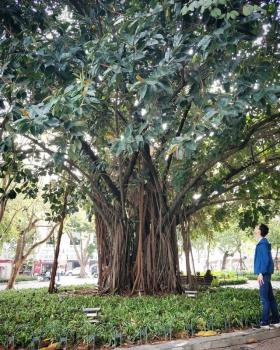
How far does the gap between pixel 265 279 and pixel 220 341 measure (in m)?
1.10

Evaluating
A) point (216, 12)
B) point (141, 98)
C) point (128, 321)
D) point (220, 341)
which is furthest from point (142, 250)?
point (216, 12)

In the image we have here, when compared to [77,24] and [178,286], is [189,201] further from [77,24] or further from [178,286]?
[77,24]

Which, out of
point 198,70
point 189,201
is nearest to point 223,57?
point 198,70

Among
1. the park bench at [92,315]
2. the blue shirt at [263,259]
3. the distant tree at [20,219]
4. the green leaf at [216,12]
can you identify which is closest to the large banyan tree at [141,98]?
the green leaf at [216,12]

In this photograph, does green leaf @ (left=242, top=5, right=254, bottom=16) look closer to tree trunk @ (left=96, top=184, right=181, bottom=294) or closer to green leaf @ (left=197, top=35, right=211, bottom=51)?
green leaf @ (left=197, top=35, right=211, bottom=51)

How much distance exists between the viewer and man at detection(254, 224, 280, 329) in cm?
450

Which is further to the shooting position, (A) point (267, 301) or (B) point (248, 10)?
(A) point (267, 301)

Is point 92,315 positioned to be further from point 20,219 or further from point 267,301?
point 20,219

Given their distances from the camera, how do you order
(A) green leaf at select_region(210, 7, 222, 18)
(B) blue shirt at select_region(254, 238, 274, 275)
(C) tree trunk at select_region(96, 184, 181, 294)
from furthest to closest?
(C) tree trunk at select_region(96, 184, 181, 294) < (B) blue shirt at select_region(254, 238, 274, 275) < (A) green leaf at select_region(210, 7, 222, 18)

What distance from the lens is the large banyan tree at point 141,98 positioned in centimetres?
365

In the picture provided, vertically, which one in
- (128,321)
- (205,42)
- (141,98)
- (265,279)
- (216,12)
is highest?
(216,12)

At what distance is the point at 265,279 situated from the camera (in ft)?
15.1

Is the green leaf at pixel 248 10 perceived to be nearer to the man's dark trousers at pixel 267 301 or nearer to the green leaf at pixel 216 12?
the green leaf at pixel 216 12

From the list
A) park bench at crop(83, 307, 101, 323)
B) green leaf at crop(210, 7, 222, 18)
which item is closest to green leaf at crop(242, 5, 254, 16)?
green leaf at crop(210, 7, 222, 18)
